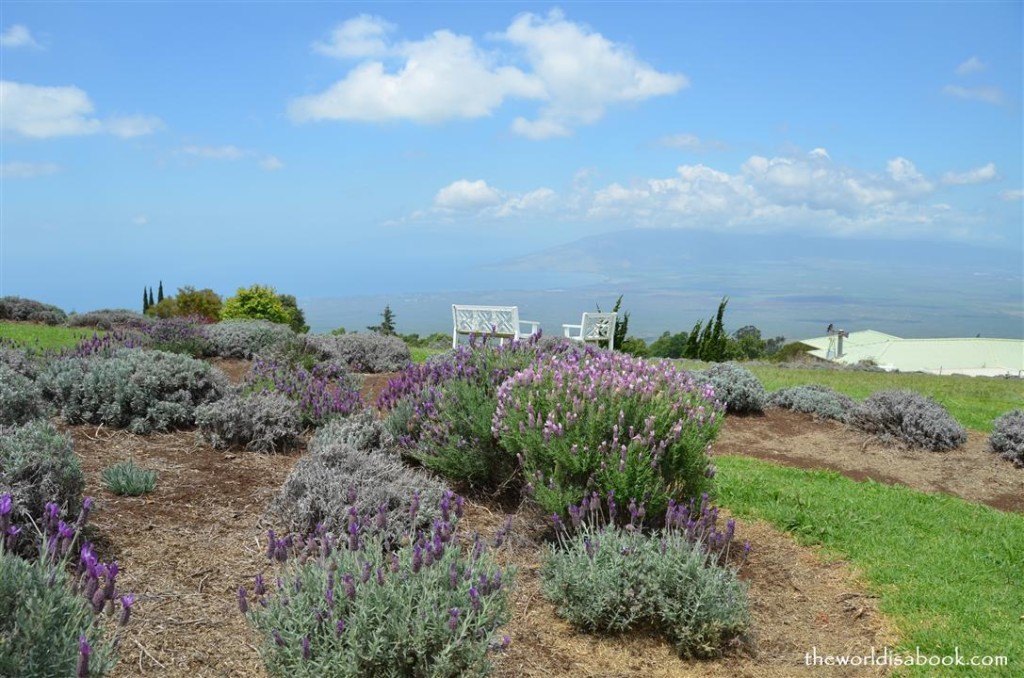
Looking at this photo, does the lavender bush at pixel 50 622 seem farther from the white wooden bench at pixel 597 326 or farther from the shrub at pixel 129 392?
the white wooden bench at pixel 597 326

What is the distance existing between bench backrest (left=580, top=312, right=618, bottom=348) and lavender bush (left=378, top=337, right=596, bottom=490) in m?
9.97

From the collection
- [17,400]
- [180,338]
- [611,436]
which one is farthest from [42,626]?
[180,338]

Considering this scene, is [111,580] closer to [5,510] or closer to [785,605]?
[5,510]

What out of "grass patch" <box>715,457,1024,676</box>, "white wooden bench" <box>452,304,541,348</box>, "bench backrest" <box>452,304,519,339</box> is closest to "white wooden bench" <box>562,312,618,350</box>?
"white wooden bench" <box>452,304,541,348</box>

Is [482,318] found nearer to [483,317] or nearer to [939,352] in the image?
[483,317]

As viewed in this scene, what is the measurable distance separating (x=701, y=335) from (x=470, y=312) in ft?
58.4

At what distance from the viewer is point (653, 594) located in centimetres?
386

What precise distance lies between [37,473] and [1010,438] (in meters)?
9.95

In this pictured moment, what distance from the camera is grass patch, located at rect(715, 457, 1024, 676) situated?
4124mm

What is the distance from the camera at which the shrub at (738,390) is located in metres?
10.5

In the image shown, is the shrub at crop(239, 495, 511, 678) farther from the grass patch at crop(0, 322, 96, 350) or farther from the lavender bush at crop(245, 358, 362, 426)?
the grass patch at crop(0, 322, 96, 350)

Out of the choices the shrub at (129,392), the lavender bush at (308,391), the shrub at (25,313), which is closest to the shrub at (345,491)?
the lavender bush at (308,391)

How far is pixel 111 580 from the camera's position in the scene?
8.61 feet

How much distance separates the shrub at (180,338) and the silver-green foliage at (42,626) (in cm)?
985
